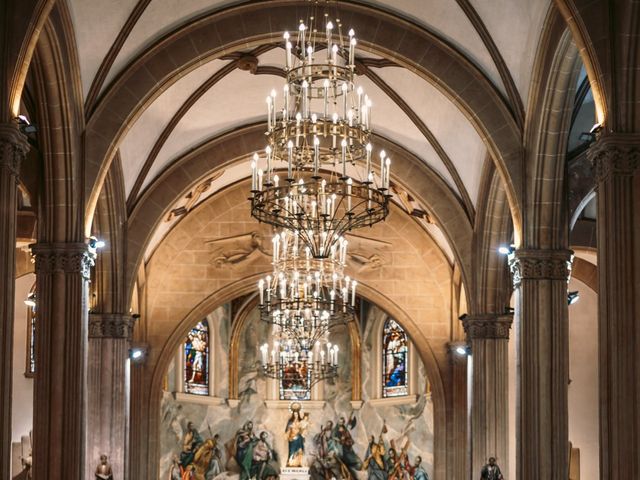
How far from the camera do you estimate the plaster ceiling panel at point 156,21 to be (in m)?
19.9

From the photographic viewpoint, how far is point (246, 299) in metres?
34.9

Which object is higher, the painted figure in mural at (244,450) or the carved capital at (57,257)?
the carved capital at (57,257)

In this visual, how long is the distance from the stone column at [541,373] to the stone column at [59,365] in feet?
19.2

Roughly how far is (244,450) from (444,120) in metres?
13.2

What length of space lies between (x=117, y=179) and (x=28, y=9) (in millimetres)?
8843

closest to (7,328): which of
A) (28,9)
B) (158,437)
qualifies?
(28,9)

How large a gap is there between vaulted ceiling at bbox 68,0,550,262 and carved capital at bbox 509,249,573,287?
2027 mm

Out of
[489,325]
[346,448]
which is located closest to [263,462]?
[346,448]

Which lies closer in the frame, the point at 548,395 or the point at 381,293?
the point at 548,395

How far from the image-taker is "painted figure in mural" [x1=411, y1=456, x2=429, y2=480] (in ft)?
104

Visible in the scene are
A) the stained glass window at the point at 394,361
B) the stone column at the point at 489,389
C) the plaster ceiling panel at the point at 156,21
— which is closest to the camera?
the plaster ceiling panel at the point at 156,21

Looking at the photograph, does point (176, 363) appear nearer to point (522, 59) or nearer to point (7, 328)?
point (522, 59)

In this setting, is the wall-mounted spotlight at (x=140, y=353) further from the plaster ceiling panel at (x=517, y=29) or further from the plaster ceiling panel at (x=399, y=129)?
the plaster ceiling panel at (x=517, y=29)

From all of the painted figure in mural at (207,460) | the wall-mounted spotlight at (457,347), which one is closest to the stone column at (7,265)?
the wall-mounted spotlight at (457,347)
